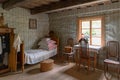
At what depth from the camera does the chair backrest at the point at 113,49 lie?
3980mm

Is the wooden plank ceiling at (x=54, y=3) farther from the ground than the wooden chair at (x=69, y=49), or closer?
farther from the ground

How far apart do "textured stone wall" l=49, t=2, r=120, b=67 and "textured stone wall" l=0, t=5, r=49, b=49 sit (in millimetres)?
490

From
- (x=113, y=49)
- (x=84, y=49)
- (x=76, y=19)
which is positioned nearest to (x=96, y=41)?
(x=113, y=49)

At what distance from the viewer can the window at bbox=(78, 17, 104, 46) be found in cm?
459

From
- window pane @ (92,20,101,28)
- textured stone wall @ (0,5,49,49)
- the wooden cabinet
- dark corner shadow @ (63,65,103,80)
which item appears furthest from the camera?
window pane @ (92,20,101,28)

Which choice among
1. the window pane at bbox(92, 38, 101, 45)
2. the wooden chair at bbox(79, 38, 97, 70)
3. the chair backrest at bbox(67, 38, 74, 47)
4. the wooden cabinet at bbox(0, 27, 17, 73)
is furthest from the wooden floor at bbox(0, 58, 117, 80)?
the chair backrest at bbox(67, 38, 74, 47)

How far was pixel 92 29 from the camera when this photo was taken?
15.9 ft

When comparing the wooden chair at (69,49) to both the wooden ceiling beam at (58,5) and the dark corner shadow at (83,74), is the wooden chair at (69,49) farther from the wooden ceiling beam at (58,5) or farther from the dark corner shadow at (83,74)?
the wooden ceiling beam at (58,5)

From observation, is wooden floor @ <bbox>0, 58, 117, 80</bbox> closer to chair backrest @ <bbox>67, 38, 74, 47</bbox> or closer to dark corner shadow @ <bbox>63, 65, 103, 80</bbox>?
dark corner shadow @ <bbox>63, 65, 103, 80</bbox>

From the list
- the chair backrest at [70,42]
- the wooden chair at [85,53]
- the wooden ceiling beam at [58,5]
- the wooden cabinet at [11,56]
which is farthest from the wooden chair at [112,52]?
the wooden cabinet at [11,56]

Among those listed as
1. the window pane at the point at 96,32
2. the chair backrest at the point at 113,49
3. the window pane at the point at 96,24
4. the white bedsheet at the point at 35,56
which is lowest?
the white bedsheet at the point at 35,56

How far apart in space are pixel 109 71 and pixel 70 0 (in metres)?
2.74

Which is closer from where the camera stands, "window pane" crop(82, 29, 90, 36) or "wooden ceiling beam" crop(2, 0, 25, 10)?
"wooden ceiling beam" crop(2, 0, 25, 10)

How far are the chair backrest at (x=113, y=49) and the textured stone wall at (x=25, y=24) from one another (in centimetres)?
326
